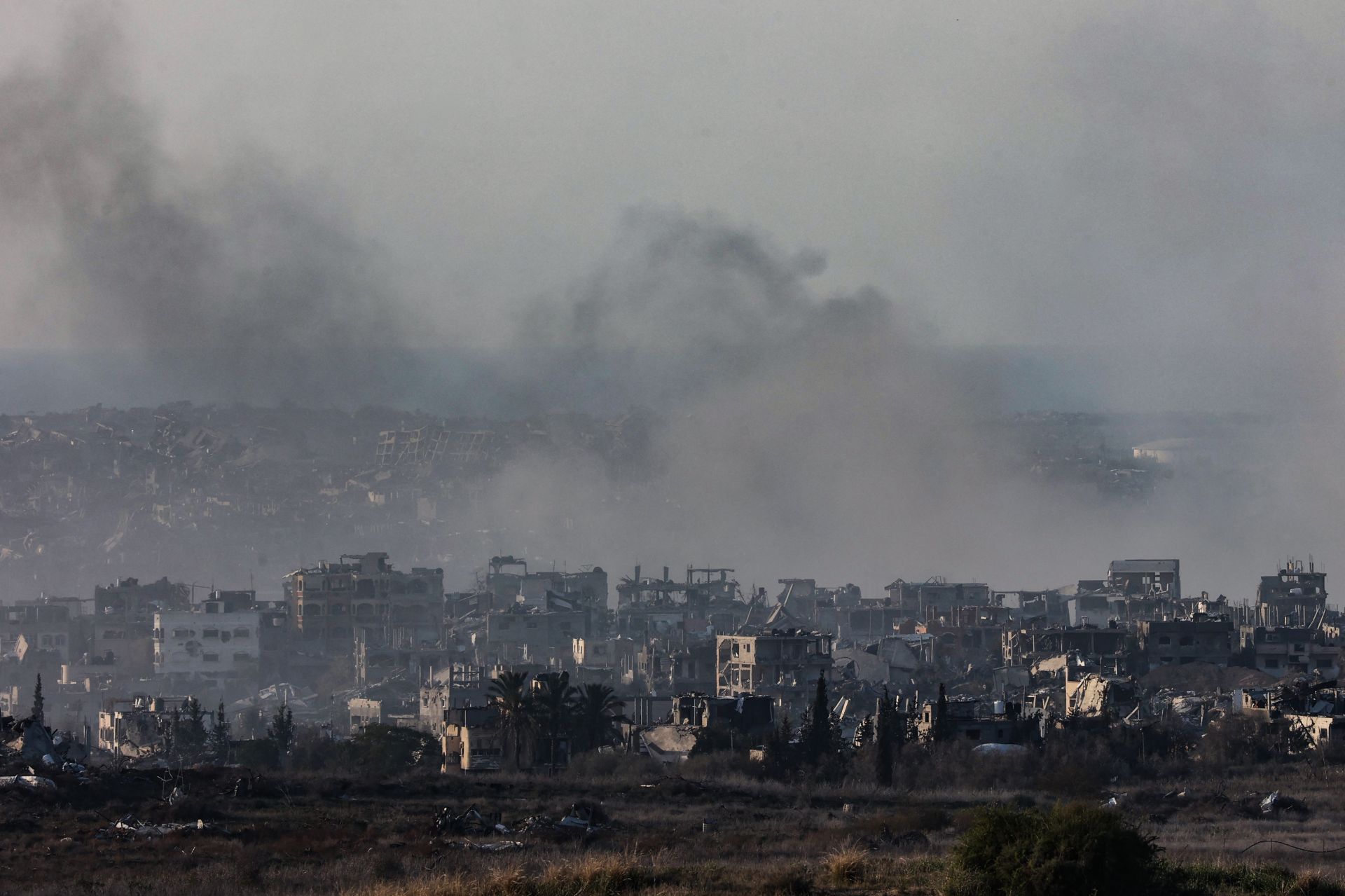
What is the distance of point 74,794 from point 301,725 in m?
44.8

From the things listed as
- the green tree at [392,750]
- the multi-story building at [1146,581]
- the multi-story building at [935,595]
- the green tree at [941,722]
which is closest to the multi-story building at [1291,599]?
the multi-story building at [1146,581]

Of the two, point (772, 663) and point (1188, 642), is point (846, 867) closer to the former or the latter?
point (772, 663)

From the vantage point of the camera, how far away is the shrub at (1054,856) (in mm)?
20297

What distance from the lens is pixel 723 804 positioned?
1588 inches

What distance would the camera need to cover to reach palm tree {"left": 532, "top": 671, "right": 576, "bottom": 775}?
55.3 m

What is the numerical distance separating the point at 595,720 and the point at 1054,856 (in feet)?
122

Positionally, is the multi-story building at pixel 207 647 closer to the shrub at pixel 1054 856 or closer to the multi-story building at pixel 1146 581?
the multi-story building at pixel 1146 581

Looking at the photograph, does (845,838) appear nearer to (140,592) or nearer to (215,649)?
(215,649)

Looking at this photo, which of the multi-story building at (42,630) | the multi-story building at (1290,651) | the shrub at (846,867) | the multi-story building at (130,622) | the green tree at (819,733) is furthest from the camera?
the multi-story building at (42,630)

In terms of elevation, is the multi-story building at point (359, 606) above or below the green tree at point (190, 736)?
above

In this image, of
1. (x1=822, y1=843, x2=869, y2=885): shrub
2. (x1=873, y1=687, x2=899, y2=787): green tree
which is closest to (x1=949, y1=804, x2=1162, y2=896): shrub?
(x1=822, y1=843, x2=869, y2=885): shrub

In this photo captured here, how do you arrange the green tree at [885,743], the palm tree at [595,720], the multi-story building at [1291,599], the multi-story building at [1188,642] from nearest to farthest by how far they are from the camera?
the green tree at [885,743], the palm tree at [595,720], the multi-story building at [1188,642], the multi-story building at [1291,599]

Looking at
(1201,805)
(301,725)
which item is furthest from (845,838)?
(301,725)

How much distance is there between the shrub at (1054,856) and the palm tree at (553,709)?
112 feet
